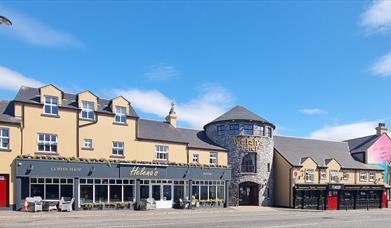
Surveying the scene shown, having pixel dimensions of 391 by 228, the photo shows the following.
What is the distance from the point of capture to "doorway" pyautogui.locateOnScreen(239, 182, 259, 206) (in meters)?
45.6

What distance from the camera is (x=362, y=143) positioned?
57688mm

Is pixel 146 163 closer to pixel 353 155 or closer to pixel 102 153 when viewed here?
pixel 102 153

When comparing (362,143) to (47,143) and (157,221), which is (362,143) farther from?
(47,143)

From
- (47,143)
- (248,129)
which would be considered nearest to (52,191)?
(47,143)

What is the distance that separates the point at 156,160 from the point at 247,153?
1080cm

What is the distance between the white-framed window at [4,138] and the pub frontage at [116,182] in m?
1.56

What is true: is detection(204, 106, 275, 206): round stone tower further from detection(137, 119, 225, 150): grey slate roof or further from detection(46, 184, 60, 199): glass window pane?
detection(46, 184, 60, 199): glass window pane

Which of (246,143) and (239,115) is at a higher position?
(239,115)

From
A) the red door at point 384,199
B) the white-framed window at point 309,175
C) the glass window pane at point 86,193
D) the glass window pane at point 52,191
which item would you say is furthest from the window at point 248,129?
the red door at point 384,199

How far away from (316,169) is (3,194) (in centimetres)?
3293

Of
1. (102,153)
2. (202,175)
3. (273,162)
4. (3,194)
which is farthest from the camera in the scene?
(273,162)

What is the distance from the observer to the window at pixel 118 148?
36781mm

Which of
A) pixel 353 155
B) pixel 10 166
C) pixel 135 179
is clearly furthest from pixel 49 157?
pixel 353 155

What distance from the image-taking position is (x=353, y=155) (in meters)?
57.1
